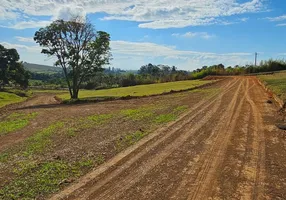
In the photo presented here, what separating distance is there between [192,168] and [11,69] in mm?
65124

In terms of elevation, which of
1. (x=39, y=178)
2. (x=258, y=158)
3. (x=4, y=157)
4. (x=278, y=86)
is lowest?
(x=4, y=157)

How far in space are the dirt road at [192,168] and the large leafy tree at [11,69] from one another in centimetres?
5770

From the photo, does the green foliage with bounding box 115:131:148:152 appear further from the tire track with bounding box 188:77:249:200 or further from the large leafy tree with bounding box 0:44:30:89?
the large leafy tree with bounding box 0:44:30:89

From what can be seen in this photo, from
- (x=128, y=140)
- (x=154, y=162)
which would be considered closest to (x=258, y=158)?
(x=154, y=162)

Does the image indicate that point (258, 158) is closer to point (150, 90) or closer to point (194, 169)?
point (194, 169)

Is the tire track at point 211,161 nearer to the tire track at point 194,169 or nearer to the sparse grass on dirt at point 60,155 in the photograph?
the tire track at point 194,169

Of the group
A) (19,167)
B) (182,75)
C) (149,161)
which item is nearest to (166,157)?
(149,161)

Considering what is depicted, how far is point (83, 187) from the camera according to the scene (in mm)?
5598

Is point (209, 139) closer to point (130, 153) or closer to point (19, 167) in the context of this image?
point (130, 153)

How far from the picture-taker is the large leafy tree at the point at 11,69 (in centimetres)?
5934

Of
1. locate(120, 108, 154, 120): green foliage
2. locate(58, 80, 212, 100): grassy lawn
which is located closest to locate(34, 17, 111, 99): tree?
locate(58, 80, 212, 100): grassy lawn

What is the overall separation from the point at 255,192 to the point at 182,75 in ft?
163

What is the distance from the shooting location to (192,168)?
21.0 ft

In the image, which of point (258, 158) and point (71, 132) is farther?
point (71, 132)
